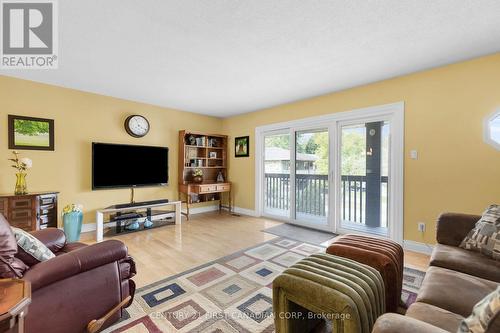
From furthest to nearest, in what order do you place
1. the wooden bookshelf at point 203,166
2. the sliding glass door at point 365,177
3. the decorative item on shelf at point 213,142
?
1. the decorative item on shelf at point 213,142
2. the wooden bookshelf at point 203,166
3. the sliding glass door at point 365,177

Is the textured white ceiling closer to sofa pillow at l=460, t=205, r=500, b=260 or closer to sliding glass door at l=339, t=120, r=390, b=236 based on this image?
sliding glass door at l=339, t=120, r=390, b=236

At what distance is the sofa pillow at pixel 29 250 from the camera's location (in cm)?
125

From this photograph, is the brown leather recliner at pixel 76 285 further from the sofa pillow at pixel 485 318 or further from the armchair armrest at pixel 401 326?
the sofa pillow at pixel 485 318

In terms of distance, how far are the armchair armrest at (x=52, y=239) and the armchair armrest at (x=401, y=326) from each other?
2223mm

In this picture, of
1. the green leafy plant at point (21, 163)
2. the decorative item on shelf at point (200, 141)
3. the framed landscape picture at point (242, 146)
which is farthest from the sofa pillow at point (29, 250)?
the framed landscape picture at point (242, 146)

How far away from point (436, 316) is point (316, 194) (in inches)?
119

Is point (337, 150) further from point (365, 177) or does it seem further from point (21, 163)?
point (21, 163)

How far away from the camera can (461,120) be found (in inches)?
102

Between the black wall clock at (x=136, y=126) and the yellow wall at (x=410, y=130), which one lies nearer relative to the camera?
the yellow wall at (x=410, y=130)

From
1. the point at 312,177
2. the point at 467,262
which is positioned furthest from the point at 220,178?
the point at 467,262

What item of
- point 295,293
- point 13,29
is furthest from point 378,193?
point 13,29

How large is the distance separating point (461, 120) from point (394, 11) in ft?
5.61

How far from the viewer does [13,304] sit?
0.81m

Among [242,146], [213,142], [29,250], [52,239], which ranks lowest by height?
[52,239]
